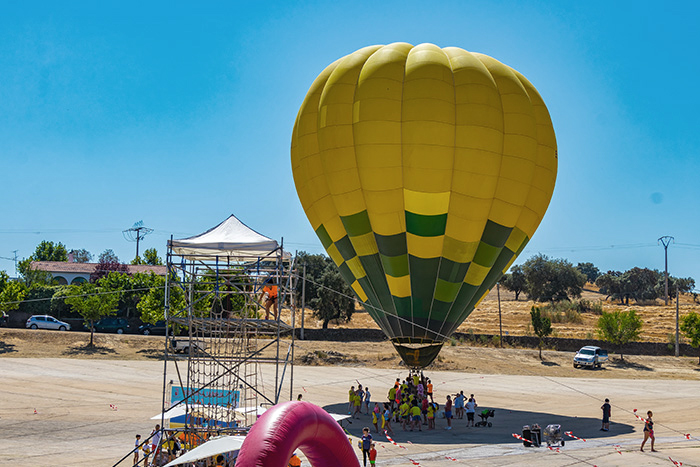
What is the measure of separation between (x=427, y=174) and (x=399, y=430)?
29.3 feet

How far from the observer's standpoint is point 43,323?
158 ft

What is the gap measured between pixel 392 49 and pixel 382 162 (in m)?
4.47

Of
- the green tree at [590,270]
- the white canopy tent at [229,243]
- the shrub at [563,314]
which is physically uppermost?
the green tree at [590,270]

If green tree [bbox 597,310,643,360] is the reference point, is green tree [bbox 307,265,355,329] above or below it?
above

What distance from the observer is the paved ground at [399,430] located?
18.3 m

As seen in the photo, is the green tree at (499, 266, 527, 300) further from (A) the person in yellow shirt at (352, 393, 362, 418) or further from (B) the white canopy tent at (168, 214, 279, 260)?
(B) the white canopy tent at (168, 214, 279, 260)

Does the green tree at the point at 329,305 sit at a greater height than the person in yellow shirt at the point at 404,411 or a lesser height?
greater

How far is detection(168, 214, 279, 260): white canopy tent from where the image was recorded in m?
17.3

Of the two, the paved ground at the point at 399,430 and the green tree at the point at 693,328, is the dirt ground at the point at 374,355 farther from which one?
the paved ground at the point at 399,430

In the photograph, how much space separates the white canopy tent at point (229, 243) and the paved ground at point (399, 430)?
18.7ft

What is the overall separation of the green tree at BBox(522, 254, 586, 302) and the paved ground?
152 ft

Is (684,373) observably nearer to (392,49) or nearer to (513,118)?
(513,118)

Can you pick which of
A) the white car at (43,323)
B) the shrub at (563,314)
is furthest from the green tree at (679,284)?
the white car at (43,323)

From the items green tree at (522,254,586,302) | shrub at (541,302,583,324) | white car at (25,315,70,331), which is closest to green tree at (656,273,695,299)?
green tree at (522,254,586,302)
